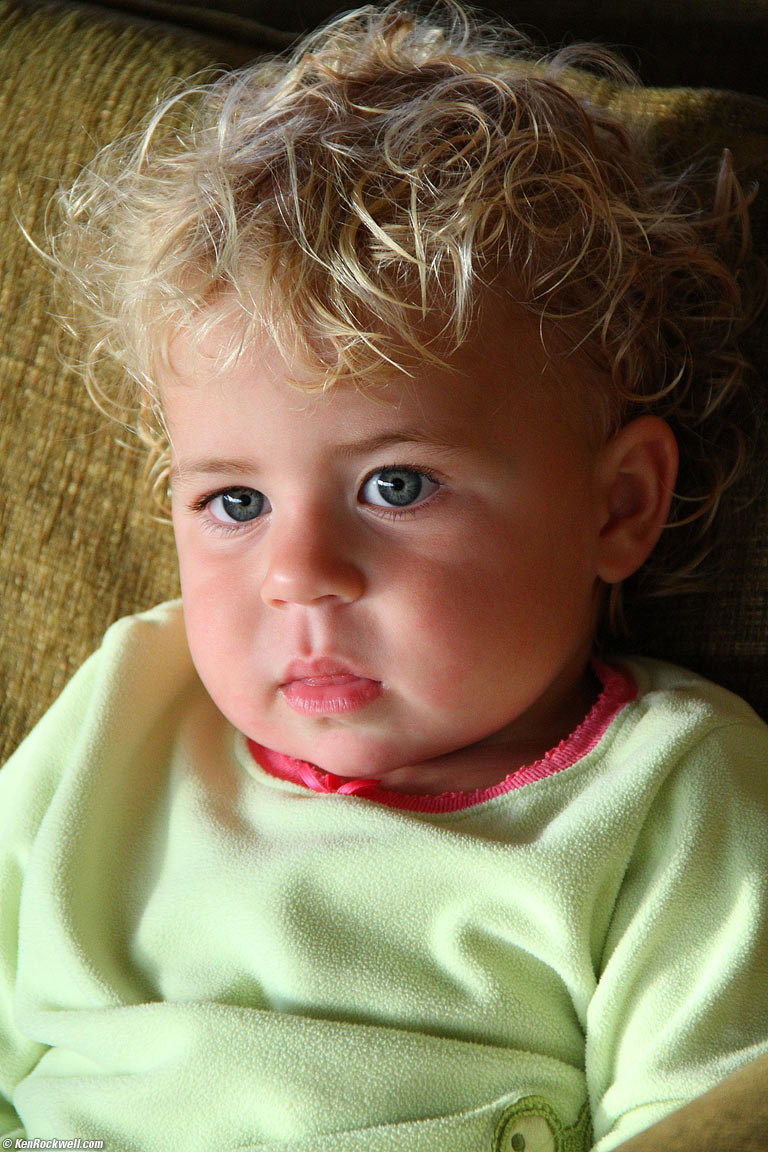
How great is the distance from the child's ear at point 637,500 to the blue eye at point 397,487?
0.62ft

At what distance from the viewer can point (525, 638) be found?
0.93 m

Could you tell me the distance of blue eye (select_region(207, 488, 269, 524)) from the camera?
966mm

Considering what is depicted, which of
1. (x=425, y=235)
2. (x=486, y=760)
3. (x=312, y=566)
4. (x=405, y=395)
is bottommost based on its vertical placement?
(x=486, y=760)

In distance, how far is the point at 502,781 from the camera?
3.21 ft

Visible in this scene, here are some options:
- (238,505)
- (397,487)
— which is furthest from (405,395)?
(238,505)

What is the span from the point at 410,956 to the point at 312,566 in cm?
31

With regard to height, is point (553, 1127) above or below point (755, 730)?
below

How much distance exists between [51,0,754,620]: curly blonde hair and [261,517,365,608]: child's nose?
0.37 feet

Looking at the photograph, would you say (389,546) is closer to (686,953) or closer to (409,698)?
(409,698)

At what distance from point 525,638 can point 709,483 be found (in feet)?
0.88

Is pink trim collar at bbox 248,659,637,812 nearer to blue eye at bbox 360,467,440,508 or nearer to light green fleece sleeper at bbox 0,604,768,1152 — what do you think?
Result: light green fleece sleeper at bbox 0,604,768,1152

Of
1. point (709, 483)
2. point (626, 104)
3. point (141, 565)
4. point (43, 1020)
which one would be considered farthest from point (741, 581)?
point (43, 1020)

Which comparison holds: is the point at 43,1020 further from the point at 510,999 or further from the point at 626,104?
the point at 626,104

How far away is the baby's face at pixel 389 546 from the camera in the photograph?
2.92ft
